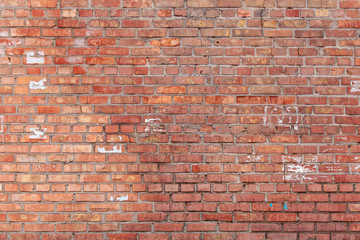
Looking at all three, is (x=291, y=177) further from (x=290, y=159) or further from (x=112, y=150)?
(x=112, y=150)

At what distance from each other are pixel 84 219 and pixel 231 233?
1096 millimetres

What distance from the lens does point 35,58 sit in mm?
2371

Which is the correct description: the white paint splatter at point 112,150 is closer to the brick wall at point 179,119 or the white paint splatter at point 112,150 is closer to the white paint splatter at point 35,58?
the brick wall at point 179,119

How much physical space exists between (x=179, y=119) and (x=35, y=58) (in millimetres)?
1183

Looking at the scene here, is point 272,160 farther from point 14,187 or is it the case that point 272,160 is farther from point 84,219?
point 14,187

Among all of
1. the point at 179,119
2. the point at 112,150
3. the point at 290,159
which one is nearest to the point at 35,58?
the point at 112,150

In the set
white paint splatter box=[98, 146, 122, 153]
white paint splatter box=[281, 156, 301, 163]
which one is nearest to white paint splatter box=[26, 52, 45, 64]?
white paint splatter box=[98, 146, 122, 153]

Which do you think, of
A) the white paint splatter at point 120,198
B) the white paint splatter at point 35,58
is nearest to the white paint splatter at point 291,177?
the white paint splatter at point 120,198

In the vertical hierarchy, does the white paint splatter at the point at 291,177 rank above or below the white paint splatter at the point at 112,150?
below

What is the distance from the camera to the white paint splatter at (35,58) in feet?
7.77

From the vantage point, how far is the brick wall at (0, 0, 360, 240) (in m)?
2.33

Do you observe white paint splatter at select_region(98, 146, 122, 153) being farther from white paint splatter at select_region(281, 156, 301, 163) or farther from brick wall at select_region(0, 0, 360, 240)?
white paint splatter at select_region(281, 156, 301, 163)

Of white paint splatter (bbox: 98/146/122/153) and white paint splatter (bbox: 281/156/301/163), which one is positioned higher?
white paint splatter (bbox: 98/146/122/153)

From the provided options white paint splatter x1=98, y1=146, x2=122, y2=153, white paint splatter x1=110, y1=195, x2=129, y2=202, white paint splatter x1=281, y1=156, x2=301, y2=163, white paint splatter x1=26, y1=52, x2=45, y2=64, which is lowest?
white paint splatter x1=110, y1=195, x2=129, y2=202
